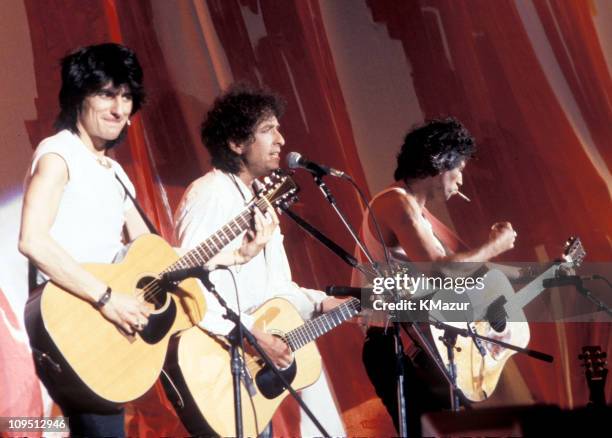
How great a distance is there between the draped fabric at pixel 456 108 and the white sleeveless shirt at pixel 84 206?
1.70 metres

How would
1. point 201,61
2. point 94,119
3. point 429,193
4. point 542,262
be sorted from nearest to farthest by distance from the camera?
point 94,119, point 429,193, point 201,61, point 542,262

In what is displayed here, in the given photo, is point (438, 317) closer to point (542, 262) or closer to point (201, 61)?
point (542, 262)

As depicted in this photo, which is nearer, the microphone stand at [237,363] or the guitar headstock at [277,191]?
Answer: the microphone stand at [237,363]

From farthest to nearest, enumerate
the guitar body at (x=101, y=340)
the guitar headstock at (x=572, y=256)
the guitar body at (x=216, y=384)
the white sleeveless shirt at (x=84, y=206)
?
1. the guitar headstock at (x=572, y=256)
2. the guitar body at (x=216, y=384)
3. the white sleeveless shirt at (x=84, y=206)
4. the guitar body at (x=101, y=340)

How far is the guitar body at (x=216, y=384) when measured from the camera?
3141mm

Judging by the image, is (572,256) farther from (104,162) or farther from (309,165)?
(104,162)

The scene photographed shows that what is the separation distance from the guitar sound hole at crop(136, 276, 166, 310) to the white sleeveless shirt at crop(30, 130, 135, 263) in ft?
0.54

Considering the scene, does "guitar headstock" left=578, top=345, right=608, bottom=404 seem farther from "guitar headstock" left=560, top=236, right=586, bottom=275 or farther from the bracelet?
the bracelet

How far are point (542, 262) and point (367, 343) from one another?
1665mm

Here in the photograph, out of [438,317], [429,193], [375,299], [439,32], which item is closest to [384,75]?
[439,32]

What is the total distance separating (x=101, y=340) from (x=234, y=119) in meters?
1.54

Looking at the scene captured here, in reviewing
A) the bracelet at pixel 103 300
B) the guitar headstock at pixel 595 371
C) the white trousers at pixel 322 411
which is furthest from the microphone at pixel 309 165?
the guitar headstock at pixel 595 371

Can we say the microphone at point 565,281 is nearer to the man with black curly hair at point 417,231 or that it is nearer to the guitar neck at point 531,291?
the guitar neck at point 531,291

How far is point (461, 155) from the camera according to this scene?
4.41 meters
